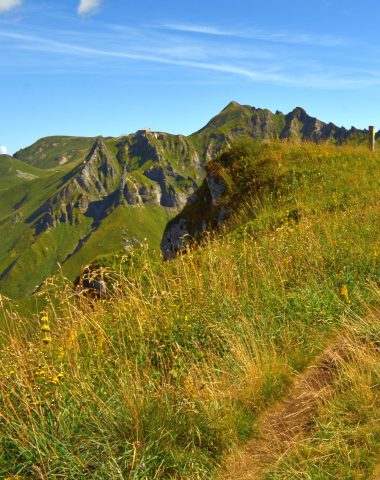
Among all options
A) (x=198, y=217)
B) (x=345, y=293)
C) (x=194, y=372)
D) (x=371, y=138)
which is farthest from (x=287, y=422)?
(x=198, y=217)

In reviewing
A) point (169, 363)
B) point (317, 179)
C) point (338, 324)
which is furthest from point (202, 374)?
point (317, 179)

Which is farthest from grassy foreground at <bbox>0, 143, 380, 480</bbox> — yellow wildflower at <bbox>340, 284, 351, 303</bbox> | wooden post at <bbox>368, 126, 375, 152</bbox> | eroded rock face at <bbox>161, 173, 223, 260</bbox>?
wooden post at <bbox>368, 126, 375, 152</bbox>

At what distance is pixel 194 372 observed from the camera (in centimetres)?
523

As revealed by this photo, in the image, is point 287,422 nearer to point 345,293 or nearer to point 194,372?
point 194,372

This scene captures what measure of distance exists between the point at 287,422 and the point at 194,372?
3.87ft

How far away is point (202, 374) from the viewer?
17.4 ft

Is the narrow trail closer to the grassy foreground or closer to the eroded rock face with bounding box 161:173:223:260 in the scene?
the grassy foreground

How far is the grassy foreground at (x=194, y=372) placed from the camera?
387 cm

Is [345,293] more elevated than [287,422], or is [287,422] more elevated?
[345,293]

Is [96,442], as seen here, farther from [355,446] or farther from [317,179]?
[317,179]

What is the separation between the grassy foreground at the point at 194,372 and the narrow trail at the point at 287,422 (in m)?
0.12

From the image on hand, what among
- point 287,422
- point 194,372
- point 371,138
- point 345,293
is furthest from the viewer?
point 371,138

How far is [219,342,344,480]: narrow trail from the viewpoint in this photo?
160 inches

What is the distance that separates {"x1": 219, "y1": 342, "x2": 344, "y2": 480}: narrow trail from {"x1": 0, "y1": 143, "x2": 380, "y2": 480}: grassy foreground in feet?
0.39
